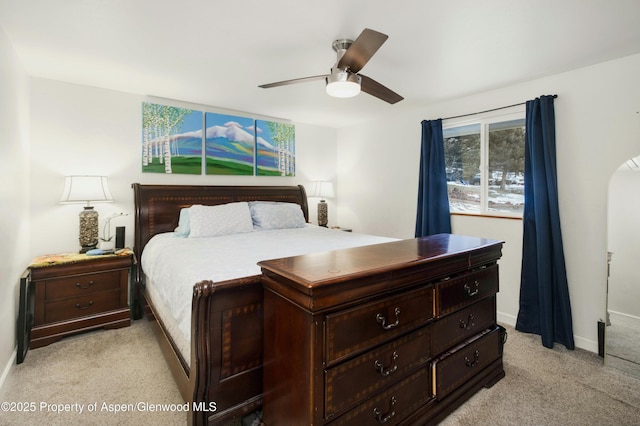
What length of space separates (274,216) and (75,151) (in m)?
2.10

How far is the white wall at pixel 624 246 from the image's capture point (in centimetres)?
228

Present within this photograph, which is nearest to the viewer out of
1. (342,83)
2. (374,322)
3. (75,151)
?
(374,322)

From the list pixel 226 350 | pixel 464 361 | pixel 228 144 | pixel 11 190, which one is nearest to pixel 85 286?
pixel 11 190

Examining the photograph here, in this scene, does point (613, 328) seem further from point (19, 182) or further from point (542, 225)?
point (19, 182)

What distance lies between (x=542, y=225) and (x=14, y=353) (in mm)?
4421

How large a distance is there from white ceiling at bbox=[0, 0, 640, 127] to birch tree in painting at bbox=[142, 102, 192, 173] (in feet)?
1.21

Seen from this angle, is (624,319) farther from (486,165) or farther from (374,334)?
(374,334)

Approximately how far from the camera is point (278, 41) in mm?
2178

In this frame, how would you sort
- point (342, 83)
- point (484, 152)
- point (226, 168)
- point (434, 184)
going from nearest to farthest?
1. point (342, 83)
2. point (484, 152)
3. point (434, 184)
4. point (226, 168)

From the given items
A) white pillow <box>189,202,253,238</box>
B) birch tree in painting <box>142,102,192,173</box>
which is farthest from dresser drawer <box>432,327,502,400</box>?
birch tree in painting <box>142,102,192,173</box>

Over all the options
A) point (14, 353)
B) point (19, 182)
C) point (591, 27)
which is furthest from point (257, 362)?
point (591, 27)

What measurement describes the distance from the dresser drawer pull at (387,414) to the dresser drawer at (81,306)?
8.61ft

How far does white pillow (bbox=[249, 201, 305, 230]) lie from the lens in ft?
11.7

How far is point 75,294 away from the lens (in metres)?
2.65
